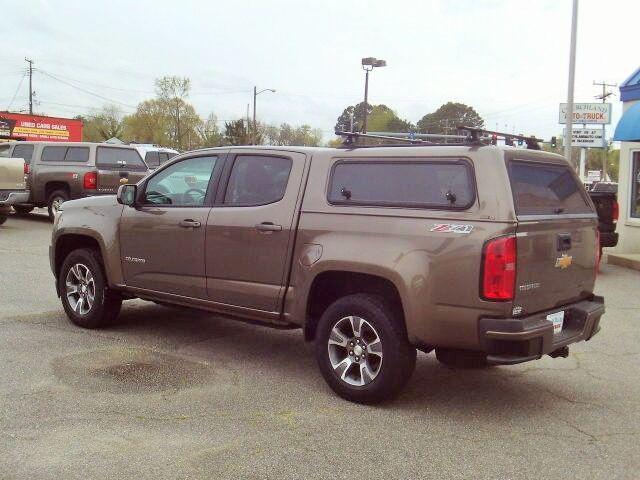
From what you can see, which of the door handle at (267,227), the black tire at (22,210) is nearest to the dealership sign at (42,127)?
the black tire at (22,210)

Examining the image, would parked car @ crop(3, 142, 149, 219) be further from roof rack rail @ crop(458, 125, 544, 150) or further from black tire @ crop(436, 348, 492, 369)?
black tire @ crop(436, 348, 492, 369)

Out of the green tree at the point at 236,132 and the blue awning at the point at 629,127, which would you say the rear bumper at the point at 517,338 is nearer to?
the blue awning at the point at 629,127

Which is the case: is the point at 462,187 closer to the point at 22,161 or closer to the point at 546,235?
the point at 546,235

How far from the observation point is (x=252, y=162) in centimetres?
559

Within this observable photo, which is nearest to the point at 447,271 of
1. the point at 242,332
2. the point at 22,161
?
the point at 242,332

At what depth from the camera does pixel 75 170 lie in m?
16.3

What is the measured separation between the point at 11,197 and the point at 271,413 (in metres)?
12.5

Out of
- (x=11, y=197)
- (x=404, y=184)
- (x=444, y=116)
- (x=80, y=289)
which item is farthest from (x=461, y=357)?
(x=444, y=116)

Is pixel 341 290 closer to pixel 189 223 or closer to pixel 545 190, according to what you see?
pixel 189 223

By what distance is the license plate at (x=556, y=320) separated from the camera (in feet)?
14.8

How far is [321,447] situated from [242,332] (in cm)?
293

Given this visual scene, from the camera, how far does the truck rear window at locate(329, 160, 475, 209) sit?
14.4 feet

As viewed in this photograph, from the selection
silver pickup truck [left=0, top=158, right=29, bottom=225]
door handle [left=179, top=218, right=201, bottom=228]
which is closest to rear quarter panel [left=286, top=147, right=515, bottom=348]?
door handle [left=179, top=218, right=201, bottom=228]

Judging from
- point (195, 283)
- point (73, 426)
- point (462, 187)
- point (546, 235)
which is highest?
point (462, 187)
